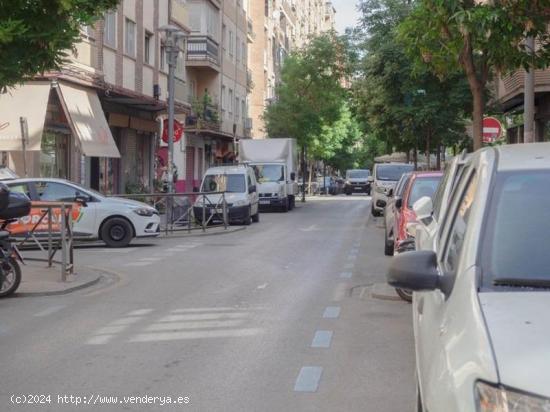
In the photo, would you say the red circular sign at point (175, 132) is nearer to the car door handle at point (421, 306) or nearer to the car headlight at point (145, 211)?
the car headlight at point (145, 211)

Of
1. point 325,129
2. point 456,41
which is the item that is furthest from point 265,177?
point 456,41

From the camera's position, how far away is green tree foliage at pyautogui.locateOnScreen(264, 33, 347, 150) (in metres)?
48.6

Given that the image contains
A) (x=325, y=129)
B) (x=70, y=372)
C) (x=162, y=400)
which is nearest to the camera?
(x=162, y=400)

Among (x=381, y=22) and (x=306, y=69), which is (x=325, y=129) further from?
(x=381, y=22)

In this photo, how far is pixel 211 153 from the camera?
48.8m

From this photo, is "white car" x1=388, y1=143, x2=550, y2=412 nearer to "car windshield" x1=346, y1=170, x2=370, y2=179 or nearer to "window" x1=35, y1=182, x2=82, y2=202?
"window" x1=35, y1=182, x2=82, y2=202

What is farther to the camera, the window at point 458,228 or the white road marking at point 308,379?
the white road marking at point 308,379

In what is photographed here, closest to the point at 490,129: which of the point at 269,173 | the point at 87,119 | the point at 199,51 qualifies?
the point at 87,119

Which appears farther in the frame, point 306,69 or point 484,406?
point 306,69

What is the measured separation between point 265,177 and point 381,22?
9.83 m

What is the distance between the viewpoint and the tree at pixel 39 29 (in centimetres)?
1049

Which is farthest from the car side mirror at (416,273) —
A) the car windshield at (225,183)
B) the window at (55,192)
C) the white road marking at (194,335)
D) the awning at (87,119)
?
the car windshield at (225,183)

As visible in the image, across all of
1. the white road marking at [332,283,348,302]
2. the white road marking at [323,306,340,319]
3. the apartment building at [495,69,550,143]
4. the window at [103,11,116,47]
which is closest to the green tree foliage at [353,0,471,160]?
the apartment building at [495,69,550,143]

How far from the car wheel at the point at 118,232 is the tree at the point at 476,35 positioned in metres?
8.42
